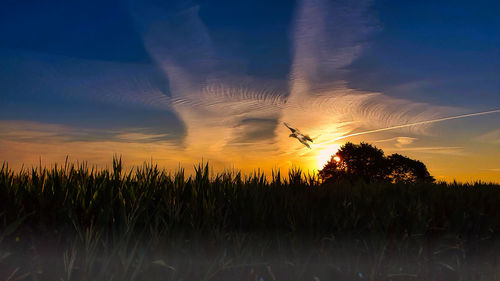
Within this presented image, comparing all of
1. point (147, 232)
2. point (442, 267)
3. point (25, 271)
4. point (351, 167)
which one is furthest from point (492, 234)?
point (351, 167)

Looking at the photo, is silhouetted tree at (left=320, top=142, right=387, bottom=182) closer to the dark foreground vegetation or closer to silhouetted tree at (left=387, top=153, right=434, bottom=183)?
silhouetted tree at (left=387, top=153, right=434, bottom=183)

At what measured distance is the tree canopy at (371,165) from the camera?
21922 mm

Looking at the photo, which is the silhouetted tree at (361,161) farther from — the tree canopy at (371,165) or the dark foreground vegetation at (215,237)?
the dark foreground vegetation at (215,237)

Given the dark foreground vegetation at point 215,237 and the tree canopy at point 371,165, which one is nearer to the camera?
the dark foreground vegetation at point 215,237

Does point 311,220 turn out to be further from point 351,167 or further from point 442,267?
point 351,167

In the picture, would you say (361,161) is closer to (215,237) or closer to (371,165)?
(371,165)

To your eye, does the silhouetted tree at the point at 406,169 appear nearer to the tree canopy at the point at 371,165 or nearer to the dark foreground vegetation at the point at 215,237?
the tree canopy at the point at 371,165

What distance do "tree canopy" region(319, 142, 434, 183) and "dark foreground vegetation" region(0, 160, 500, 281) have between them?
Answer: 52.3ft

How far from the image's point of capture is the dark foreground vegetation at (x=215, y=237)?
161 inches

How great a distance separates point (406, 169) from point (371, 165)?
2241mm

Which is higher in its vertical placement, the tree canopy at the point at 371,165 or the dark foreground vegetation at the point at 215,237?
the tree canopy at the point at 371,165

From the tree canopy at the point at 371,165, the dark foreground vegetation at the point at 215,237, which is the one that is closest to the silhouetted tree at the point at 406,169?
the tree canopy at the point at 371,165

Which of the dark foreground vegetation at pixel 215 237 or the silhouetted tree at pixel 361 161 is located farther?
the silhouetted tree at pixel 361 161

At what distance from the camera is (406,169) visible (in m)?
22.6
